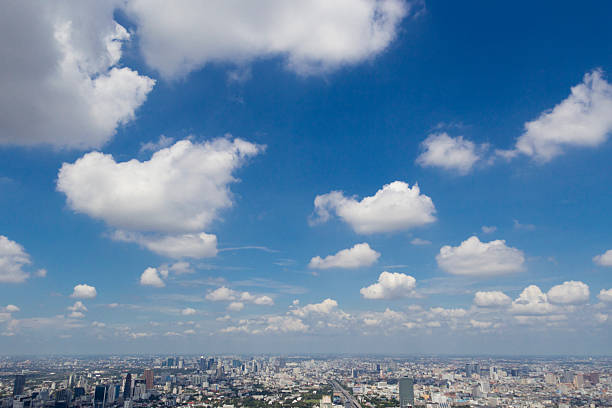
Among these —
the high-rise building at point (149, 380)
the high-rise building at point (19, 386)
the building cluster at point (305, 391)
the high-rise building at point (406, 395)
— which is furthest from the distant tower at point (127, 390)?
the high-rise building at point (406, 395)

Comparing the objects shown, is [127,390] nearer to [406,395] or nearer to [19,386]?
[19,386]

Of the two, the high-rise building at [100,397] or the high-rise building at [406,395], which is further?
the high-rise building at [406,395]

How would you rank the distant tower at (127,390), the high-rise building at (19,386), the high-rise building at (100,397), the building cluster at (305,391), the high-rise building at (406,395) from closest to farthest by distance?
the high-rise building at (100,397), the building cluster at (305,391), the high-rise building at (19,386), the high-rise building at (406,395), the distant tower at (127,390)

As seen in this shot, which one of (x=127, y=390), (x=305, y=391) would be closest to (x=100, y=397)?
(x=127, y=390)

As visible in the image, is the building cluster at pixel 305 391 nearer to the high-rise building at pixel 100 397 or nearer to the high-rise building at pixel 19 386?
the high-rise building at pixel 100 397

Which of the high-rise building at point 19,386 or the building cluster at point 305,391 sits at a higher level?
the high-rise building at point 19,386

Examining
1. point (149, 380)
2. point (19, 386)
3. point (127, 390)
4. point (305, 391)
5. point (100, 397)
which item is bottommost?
point (305, 391)

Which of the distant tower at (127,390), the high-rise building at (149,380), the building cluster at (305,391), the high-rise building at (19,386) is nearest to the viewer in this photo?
the building cluster at (305,391)

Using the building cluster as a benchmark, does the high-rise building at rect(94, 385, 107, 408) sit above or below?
above

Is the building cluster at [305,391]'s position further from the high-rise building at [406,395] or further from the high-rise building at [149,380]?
the high-rise building at [149,380]

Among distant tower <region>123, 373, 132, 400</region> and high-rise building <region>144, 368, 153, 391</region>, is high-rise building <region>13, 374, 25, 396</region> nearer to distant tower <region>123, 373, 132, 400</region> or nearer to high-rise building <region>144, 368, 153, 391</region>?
distant tower <region>123, 373, 132, 400</region>

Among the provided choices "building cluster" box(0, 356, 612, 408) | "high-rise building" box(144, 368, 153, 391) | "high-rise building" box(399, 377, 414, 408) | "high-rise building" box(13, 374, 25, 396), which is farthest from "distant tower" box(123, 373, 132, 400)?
"high-rise building" box(399, 377, 414, 408)
